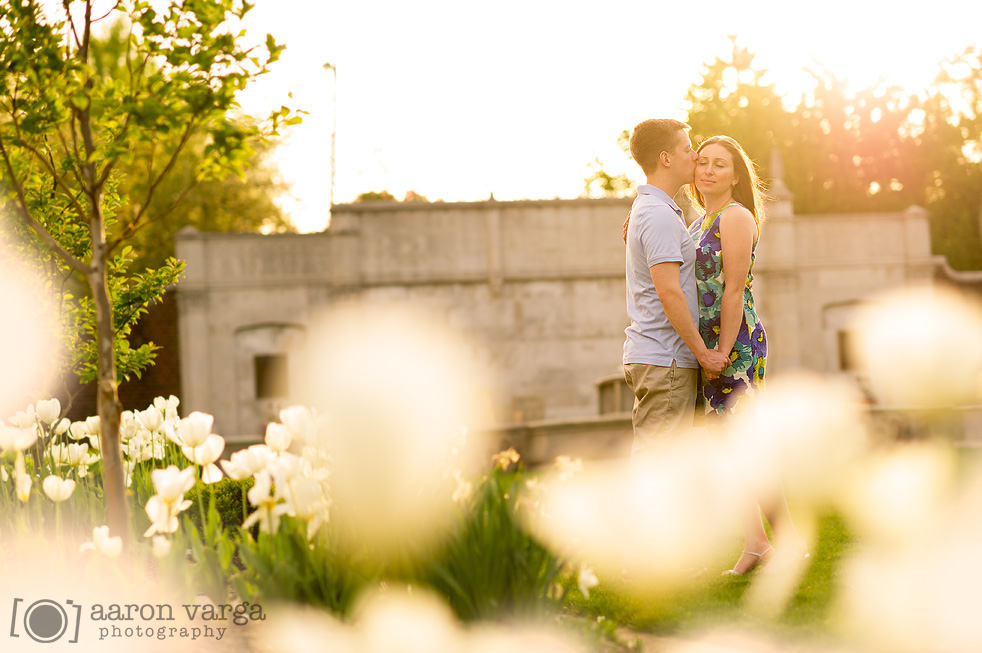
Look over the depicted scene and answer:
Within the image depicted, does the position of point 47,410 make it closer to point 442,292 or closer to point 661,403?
point 661,403

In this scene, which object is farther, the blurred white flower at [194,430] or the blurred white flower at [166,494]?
the blurred white flower at [194,430]

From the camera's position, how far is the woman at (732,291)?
4219 millimetres

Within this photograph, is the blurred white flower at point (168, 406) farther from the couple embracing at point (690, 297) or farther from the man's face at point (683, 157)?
the man's face at point (683, 157)

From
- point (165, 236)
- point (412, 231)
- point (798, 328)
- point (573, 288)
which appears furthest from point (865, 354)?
point (165, 236)

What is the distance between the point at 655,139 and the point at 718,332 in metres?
1.01

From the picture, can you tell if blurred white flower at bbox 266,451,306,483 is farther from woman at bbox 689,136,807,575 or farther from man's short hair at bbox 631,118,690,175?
man's short hair at bbox 631,118,690,175

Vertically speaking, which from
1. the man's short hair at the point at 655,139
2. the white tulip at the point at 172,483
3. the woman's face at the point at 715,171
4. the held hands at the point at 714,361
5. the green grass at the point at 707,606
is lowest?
the green grass at the point at 707,606

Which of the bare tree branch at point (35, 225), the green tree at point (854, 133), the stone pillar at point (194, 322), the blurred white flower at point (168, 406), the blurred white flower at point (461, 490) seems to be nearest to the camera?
the blurred white flower at point (461, 490)

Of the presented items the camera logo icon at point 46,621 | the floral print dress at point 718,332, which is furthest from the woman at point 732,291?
the camera logo icon at point 46,621

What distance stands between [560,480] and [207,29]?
2446 mm

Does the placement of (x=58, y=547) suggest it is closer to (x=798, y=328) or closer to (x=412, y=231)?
(x=412, y=231)

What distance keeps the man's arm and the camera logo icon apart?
2723 millimetres

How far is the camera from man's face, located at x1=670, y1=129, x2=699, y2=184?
14.2 ft

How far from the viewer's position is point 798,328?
22859mm
